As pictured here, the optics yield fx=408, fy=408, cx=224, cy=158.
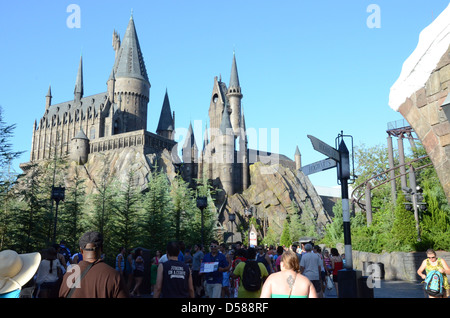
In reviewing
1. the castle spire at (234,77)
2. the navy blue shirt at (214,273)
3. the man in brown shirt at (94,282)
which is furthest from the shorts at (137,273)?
the castle spire at (234,77)

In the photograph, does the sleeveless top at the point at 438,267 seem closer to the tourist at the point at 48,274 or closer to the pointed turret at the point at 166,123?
the tourist at the point at 48,274

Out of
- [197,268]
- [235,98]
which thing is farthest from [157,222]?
[235,98]

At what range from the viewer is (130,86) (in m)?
95.1

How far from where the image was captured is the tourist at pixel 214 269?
31.1ft

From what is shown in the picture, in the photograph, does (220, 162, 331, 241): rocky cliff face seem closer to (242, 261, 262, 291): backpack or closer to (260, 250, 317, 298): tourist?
(242, 261, 262, 291): backpack

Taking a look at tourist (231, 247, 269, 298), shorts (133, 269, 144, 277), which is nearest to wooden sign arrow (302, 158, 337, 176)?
tourist (231, 247, 269, 298)

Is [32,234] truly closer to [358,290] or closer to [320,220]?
[358,290]

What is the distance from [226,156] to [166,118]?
2147 centimetres

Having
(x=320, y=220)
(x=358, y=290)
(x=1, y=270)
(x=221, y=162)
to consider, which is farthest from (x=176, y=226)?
(x=320, y=220)

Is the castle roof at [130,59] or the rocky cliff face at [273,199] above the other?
the castle roof at [130,59]

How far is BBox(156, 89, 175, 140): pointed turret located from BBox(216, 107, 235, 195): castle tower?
1445cm

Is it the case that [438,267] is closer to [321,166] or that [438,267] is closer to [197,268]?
[321,166]

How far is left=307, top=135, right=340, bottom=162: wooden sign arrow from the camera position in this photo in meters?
7.60
